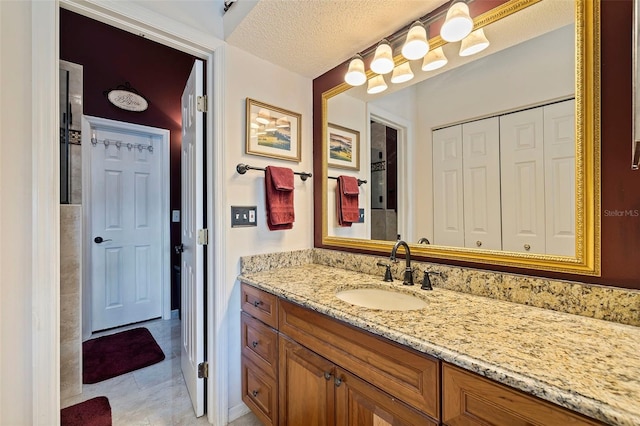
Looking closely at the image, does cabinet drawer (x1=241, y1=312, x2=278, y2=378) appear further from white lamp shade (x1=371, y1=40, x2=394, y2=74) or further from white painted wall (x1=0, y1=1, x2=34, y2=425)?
white lamp shade (x1=371, y1=40, x2=394, y2=74)

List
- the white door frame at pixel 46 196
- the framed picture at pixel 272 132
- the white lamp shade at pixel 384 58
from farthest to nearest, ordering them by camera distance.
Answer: the framed picture at pixel 272 132, the white lamp shade at pixel 384 58, the white door frame at pixel 46 196

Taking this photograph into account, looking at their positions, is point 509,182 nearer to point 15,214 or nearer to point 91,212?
point 15,214

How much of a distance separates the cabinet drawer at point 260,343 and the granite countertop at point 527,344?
323mm

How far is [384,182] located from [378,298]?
2.24ft

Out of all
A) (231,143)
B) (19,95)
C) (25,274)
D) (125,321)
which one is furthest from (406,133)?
(125,321)

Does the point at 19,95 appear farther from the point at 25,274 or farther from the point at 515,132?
the point at 515,132

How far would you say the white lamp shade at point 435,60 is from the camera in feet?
4.51

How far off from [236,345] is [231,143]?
1212 mm

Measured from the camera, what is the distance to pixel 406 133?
155 cm

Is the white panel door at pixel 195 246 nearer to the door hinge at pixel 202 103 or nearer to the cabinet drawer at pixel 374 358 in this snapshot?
the door hinge at pixel 202 103

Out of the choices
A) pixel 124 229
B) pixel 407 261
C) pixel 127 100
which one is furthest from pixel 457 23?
pixel 124 229

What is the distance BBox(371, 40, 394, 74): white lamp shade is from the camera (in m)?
1.48

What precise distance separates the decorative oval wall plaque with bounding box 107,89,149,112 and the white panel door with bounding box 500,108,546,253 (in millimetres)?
3205

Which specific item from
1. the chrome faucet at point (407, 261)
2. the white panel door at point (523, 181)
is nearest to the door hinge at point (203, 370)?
the chrome faucet at point (407, 261)
